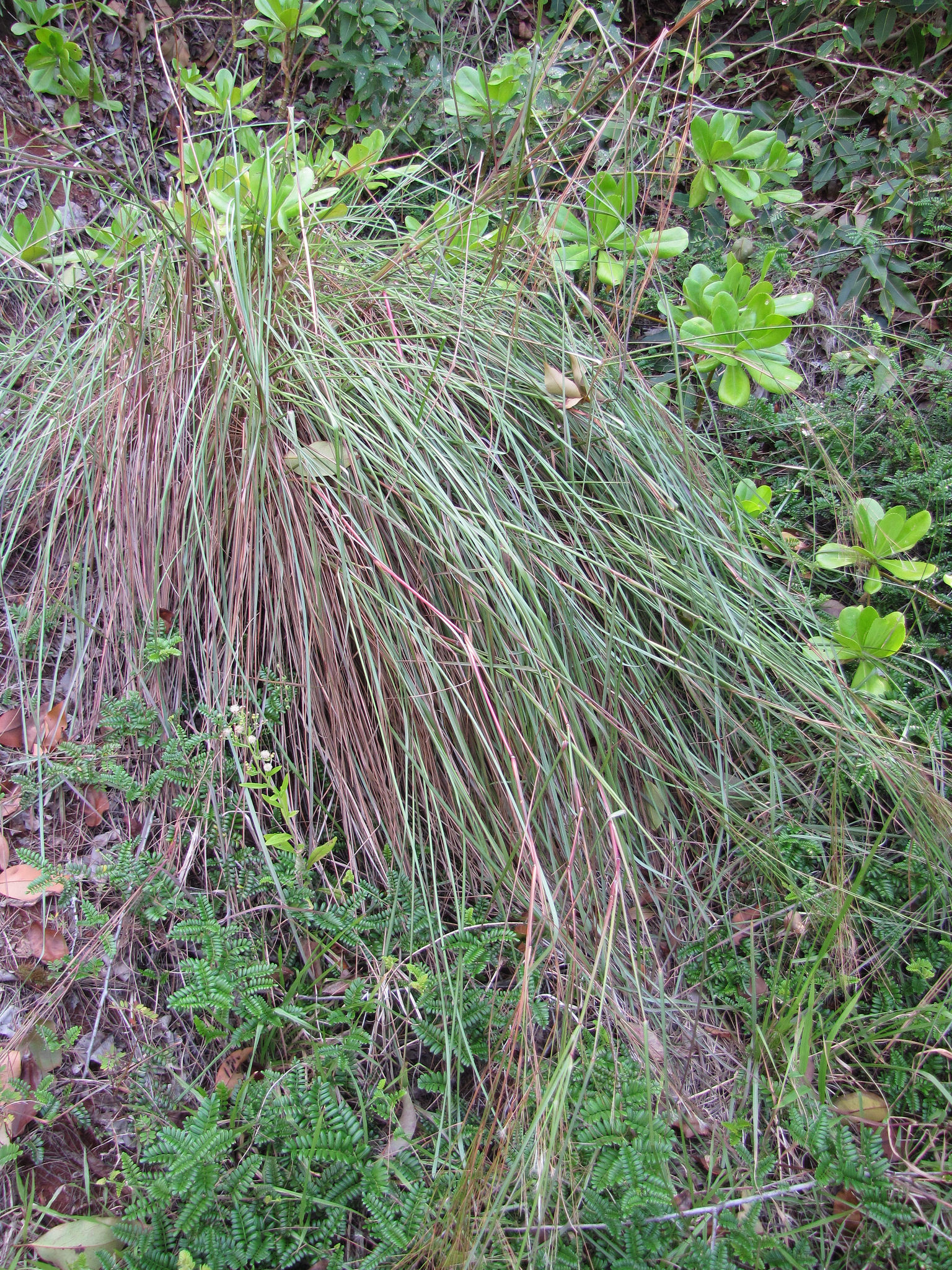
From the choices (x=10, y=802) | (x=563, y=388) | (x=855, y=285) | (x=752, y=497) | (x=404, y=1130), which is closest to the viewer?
(x=404, y=1130)

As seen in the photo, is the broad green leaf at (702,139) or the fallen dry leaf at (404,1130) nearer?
the fallen dry leaf at (404,1130)

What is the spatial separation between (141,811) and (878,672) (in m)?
1.40

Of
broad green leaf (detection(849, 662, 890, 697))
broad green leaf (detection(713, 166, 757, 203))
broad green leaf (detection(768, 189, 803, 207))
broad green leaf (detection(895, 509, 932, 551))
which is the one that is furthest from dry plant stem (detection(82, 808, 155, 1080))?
broad green leaf (detection(768, 189, 803, 207))

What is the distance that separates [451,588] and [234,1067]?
0.87 m

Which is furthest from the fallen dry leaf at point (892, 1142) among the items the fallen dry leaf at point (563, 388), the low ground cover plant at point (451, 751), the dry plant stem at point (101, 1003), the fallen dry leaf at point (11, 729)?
the fallen dry leaf at point (11, 729)

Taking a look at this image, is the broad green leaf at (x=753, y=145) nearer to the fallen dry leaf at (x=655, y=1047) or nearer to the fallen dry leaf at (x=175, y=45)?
the fallen dry leaf at (x=175, y=45)

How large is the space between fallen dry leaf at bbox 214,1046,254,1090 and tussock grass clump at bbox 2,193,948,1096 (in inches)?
14.1

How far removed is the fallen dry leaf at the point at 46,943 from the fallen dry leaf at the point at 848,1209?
49.5 inches

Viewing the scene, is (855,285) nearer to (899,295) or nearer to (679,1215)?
(899,295)

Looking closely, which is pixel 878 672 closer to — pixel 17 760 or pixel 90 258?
pixel 17 760

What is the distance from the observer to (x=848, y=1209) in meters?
1.12

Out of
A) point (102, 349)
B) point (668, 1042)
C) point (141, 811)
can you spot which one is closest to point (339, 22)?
point (102, 349)

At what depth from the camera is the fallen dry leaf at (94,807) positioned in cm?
136

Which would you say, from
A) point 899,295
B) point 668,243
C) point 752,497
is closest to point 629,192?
point 668,243
